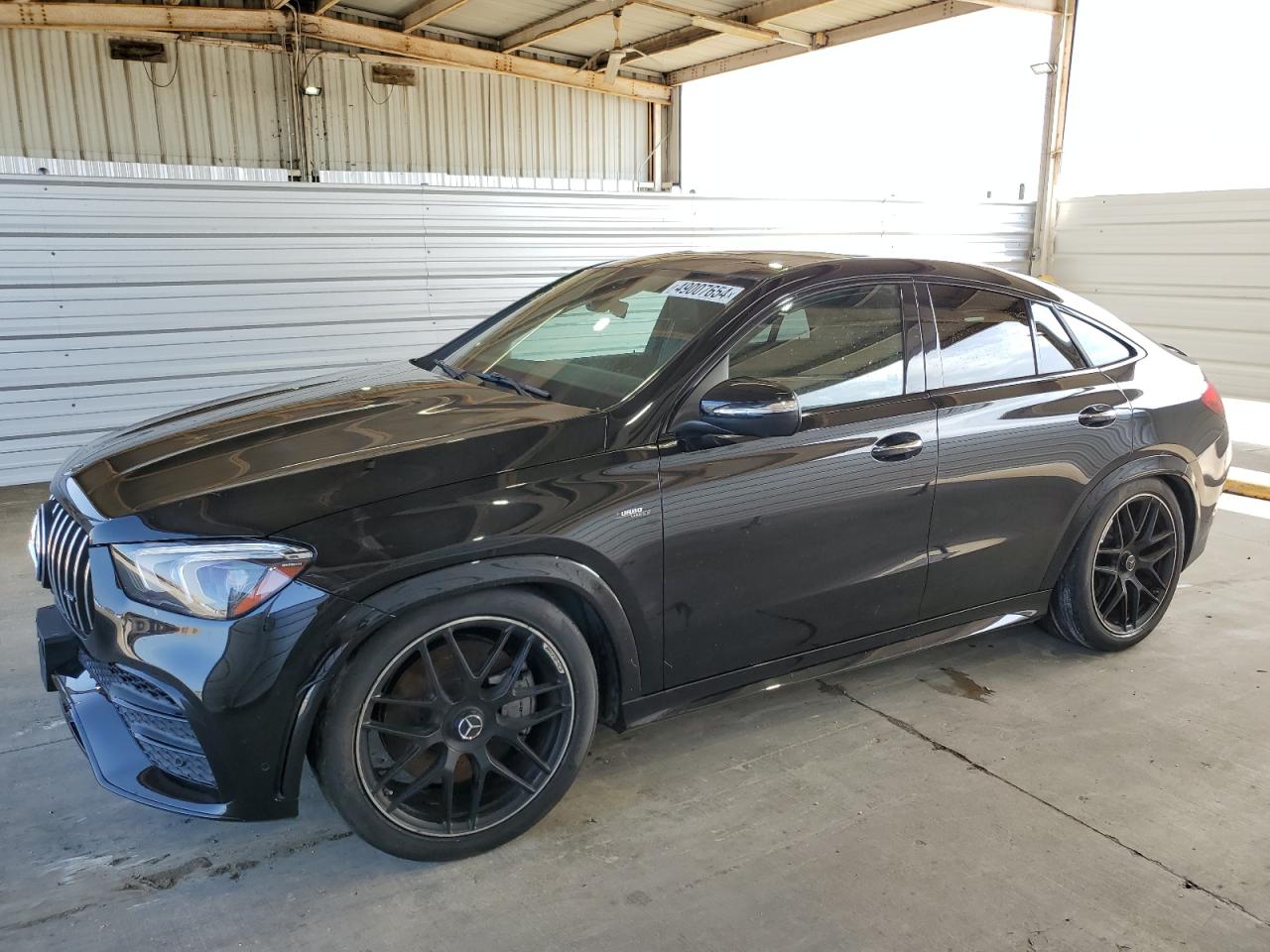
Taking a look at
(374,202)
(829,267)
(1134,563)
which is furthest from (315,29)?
(1134,563)

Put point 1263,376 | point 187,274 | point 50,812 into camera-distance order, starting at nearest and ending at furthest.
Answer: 1. point 50,812
2. point 187,274
3. point 1263,376

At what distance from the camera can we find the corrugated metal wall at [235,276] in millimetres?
6324

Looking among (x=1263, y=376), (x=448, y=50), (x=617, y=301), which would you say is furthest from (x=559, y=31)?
(x=617, y=301)

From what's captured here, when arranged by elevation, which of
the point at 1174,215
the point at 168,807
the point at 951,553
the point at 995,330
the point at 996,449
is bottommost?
the point at 168,807

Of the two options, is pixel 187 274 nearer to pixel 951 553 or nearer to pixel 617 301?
pixel 617 301

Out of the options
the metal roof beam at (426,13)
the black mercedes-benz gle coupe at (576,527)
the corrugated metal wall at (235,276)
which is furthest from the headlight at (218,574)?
the metal roof beam at (426,13)

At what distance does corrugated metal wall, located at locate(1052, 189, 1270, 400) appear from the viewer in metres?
9.20

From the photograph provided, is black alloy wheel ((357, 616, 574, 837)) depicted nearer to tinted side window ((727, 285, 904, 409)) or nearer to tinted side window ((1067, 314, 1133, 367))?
tinted side window ((727, 285, 904, 409))

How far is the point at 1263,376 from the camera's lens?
922 cm

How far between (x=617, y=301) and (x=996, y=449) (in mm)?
1386

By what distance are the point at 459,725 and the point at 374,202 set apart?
585cm

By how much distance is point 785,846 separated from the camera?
2.57m

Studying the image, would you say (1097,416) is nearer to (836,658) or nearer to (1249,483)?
(836,658)

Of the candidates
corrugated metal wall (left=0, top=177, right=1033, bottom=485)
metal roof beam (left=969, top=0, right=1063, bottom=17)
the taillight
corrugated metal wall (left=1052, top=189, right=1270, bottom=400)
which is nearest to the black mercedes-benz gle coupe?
the taillight
